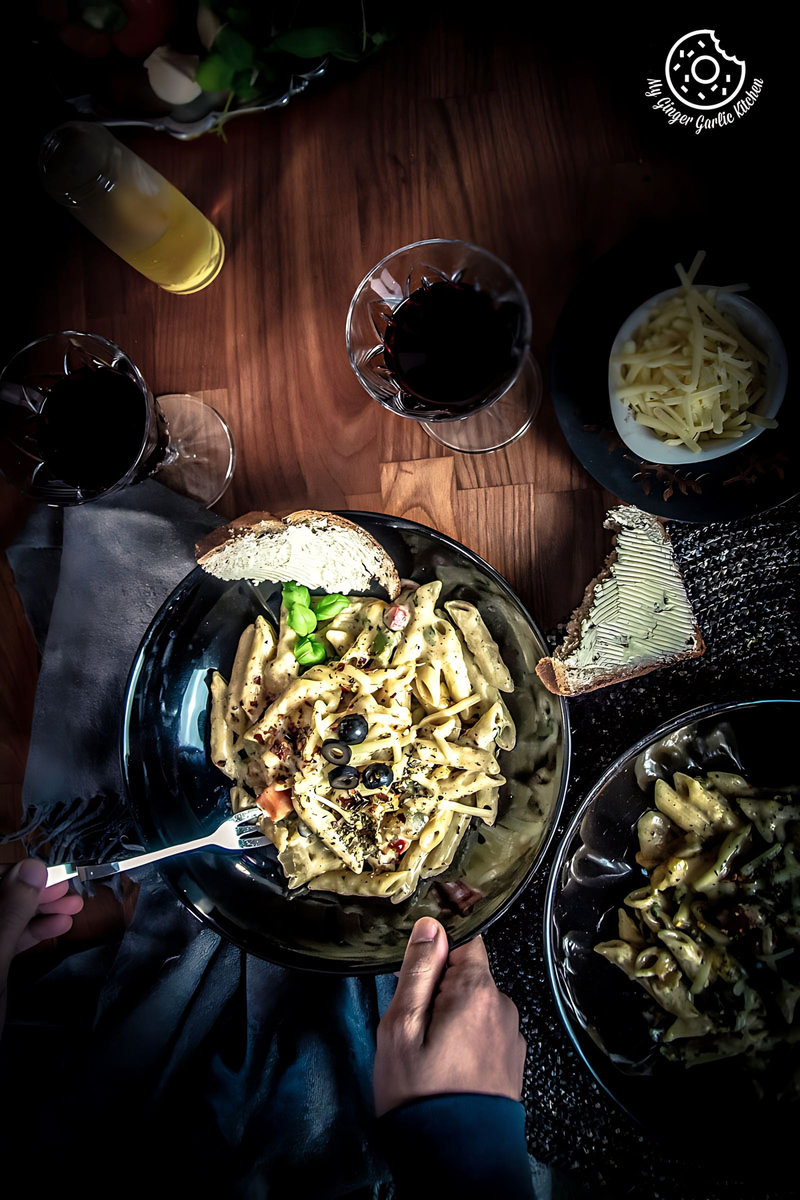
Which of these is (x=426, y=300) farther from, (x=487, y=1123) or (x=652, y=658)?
(x=487, y=1123)

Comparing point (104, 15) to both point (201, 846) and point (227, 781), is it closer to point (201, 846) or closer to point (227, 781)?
point (227, 781)

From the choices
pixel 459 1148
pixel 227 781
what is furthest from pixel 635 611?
pixel 459 1148

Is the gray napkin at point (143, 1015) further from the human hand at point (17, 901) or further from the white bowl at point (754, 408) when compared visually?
the white bowl at point (754, 408)

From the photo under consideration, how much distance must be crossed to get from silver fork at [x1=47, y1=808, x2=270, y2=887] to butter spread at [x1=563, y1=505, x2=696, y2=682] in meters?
0.76

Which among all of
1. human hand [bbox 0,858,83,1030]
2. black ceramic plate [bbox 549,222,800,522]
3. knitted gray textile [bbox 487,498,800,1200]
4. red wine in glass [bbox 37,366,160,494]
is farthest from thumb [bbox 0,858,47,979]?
black ceramic plate [bbox 549,222,800,522]

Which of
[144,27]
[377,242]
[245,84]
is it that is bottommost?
[377,242]

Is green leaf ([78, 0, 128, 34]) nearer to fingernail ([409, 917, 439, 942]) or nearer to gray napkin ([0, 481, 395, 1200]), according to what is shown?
gray napkin ([0, 481, 395, 1200])

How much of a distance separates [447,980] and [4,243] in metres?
2.03

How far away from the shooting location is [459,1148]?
60.3 inches

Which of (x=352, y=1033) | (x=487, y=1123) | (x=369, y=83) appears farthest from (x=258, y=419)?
(x=487, y=1123)

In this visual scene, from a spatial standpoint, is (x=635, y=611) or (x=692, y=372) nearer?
(x=692, y=372)

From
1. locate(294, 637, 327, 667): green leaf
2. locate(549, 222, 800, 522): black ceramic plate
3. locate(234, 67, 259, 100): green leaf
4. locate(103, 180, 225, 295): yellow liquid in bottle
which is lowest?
locate(294, 637, 327, 667): green leaf

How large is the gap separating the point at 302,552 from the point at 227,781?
22.2 inches

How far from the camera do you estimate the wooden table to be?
1760 mm
